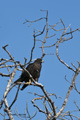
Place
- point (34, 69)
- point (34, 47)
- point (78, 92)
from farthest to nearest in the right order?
point (34, 69) → point (78, 92) → point (34, 47)

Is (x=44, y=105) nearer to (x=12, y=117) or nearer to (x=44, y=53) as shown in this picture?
(x=12, y=117)

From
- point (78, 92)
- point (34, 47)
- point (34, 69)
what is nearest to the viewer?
point (34, 47)

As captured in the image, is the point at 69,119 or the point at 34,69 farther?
the point at 34,69

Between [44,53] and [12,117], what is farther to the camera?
[44,53]

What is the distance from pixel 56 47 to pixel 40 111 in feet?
3.67

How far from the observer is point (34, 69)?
7.13 metres

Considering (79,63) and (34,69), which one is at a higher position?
(34,69)

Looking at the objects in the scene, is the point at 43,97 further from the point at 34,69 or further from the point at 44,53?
the point at 34,69

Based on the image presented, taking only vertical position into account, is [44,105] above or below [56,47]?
below

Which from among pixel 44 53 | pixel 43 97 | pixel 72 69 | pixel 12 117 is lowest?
pixel 12 117

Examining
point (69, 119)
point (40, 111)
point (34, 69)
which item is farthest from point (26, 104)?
point (34, 69)

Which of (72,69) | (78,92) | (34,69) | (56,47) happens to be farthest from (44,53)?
(34,69)

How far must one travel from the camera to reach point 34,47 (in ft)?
14.5

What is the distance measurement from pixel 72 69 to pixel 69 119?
2.76ft
